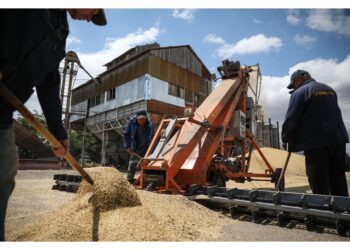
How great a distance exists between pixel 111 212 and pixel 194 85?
18.9 metres

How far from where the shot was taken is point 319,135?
331 centimetres

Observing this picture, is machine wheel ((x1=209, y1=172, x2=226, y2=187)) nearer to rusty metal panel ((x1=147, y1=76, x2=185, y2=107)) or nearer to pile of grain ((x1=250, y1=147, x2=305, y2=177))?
pile of grain ((x1=250, y1=147, x2=305, y2=177))

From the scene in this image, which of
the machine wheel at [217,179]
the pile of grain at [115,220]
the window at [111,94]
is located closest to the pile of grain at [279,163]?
the machine wheel at [217,179]

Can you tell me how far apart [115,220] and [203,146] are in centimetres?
263

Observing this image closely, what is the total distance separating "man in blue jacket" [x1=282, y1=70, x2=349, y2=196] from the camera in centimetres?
326

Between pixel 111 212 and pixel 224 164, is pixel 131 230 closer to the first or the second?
pixel 111 212

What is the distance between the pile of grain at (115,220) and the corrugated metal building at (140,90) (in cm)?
1335

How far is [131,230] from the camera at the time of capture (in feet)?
7.23

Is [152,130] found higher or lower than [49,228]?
higher

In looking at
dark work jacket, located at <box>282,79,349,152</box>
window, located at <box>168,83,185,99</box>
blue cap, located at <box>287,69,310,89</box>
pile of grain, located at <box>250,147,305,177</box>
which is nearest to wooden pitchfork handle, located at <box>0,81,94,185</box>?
dark work jacket, located at <box>282,79,349,152</box>

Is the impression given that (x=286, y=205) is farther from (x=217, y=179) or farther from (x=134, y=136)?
(x=134, y=136)

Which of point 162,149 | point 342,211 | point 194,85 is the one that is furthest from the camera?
point 194,85

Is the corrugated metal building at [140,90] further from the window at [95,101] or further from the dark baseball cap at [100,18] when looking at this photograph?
the dark baseball cap at [100,18]
